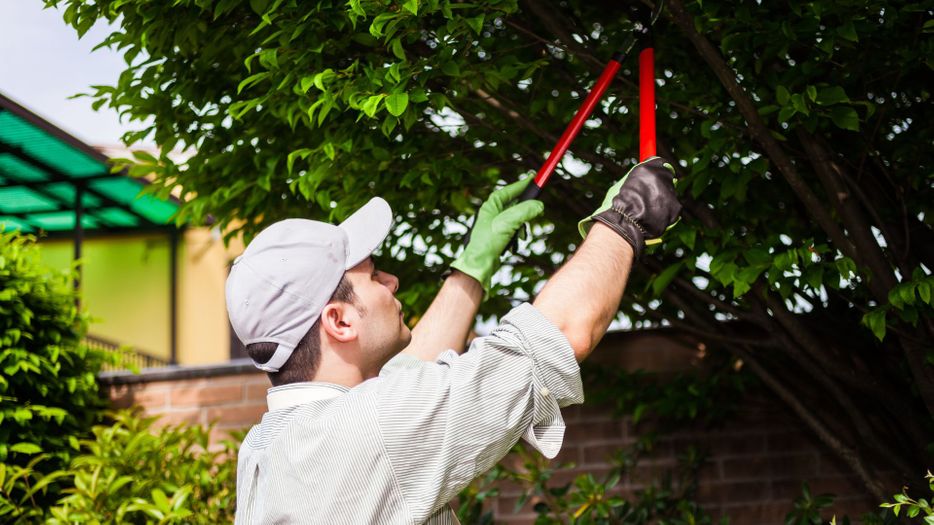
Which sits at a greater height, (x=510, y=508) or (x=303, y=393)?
(x=303, y=393)

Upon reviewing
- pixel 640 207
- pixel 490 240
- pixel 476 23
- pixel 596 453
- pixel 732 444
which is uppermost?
pixel 476 23

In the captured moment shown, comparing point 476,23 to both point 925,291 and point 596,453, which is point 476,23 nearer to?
point 925,291

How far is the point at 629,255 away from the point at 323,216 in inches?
83.5

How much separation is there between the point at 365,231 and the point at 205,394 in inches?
129

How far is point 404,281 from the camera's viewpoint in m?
4.11

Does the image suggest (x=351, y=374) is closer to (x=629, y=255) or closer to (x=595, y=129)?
(x=629, y=255)

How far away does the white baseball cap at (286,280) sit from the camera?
82.7 inches

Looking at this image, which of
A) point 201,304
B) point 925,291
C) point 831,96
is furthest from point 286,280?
point 201,304

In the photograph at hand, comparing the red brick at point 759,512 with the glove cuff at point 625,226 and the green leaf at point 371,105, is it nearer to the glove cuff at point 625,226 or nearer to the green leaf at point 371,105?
the green leaf at point 371,105

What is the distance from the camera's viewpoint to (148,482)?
441 cm

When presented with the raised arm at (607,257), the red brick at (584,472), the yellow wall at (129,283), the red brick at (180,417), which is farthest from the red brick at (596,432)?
the yellow wall at (129,283)

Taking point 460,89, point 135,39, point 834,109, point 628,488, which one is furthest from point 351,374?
point 628,488

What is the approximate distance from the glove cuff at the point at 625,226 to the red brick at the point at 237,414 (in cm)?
345

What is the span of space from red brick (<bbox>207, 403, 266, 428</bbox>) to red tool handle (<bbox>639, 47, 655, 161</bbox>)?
10.3ft
